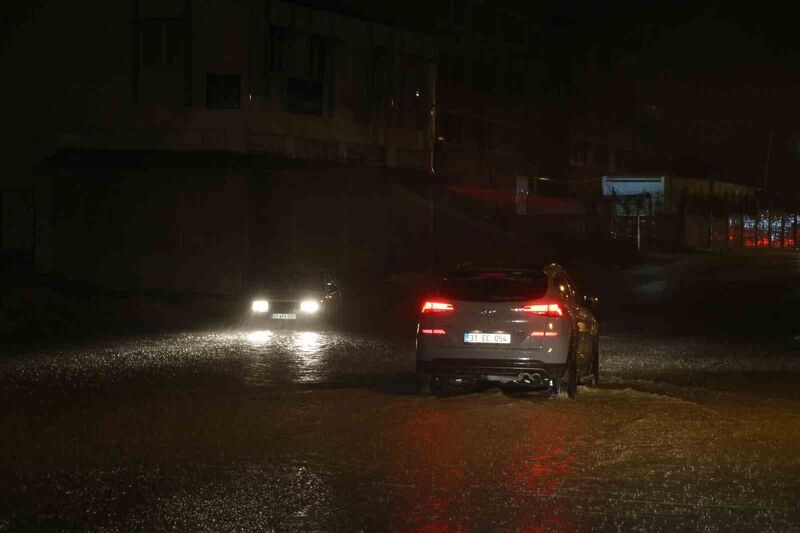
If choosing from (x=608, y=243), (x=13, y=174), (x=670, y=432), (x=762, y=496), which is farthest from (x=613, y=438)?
(x=608, y=243)

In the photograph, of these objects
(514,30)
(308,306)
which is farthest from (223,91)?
(514,30)

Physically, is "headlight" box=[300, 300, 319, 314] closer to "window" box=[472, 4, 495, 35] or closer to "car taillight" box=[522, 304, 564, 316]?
"car taillight" box=[522, 304, 564, 316]

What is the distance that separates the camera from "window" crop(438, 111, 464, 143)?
57.3 meters

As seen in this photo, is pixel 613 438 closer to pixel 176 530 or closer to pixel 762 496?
pixel 762 496

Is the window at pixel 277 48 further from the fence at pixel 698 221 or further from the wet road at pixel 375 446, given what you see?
the fence at pixel 698 221

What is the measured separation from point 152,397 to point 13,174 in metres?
23.2

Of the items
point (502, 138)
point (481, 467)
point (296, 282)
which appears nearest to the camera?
point (481, 467)

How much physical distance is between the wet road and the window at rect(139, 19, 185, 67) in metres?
16.7

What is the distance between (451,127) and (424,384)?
150 ft

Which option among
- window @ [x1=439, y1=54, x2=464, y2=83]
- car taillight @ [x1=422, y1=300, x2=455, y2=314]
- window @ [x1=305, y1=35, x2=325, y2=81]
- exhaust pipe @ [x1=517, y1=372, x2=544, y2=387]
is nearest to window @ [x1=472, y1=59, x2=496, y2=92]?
window @ [x1=439, y1=54, x2=464, y2=83]

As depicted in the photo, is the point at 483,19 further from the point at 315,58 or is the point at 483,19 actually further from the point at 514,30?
the point at 315,58

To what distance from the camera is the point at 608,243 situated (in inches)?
2202

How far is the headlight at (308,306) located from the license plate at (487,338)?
11111mm

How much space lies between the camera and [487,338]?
42.3 feet
